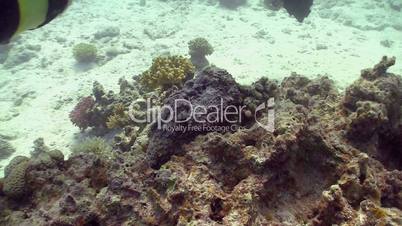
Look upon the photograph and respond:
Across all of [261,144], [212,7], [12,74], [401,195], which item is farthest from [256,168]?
[212,7]

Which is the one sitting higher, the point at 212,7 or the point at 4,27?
the point at 4,27

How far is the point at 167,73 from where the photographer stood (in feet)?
19.3

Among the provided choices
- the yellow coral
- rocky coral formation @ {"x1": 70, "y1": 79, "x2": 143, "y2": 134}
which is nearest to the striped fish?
the yellow coral

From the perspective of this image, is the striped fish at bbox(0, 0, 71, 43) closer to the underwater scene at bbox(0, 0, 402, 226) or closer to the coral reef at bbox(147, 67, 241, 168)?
the underwater scene at bbox(0, 0, 402, 226)

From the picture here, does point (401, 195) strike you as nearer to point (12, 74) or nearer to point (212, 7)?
point (12, 74)

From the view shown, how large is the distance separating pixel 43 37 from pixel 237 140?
46.8 feet

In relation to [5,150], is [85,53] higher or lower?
higher

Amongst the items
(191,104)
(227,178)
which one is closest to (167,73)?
(191,104)

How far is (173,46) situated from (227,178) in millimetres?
10781

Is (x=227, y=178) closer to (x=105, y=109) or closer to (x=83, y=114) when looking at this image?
(x=105, y=109)

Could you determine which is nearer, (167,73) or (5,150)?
(167,73)

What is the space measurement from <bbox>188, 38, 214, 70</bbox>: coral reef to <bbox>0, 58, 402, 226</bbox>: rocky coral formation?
6838 millimetres

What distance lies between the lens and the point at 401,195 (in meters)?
3.63

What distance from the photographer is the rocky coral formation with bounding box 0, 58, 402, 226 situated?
298cm
